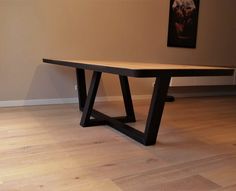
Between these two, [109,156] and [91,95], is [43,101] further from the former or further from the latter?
[109,156]

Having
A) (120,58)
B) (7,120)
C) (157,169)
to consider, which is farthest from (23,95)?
(157,169)

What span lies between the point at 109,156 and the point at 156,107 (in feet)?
1.65

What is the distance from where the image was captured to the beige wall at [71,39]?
11.6 feet

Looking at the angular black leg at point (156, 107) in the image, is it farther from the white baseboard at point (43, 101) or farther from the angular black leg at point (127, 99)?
the white baseboard at point (43, 101)

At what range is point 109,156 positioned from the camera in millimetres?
1981

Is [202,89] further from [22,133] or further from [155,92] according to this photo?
[22,133]

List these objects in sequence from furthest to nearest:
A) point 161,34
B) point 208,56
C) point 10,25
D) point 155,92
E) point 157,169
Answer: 1. point 208,56
2. point 161,34
3. point 10,25
4. point 155,92
5. point 157,169

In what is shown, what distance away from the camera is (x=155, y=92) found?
214 cm

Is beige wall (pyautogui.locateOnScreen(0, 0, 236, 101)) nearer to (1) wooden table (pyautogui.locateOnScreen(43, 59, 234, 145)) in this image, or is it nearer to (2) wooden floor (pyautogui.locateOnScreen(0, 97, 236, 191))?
(2) wooden floor (pyautogui.locateOnScreen(0, 97, 236, 191))

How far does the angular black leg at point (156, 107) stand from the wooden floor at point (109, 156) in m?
0.09

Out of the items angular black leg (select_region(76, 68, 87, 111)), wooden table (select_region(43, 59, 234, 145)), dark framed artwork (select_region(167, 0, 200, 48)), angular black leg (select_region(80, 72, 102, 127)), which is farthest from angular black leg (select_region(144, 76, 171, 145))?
dark framed artwork (select_region(167, 0, 200, 48))

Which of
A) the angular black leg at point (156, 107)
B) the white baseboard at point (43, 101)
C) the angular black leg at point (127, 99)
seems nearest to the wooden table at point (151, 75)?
the angular black leg at point (156, 107)

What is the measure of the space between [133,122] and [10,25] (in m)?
1.86

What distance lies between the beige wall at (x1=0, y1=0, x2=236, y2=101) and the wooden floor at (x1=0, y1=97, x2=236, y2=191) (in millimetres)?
674
